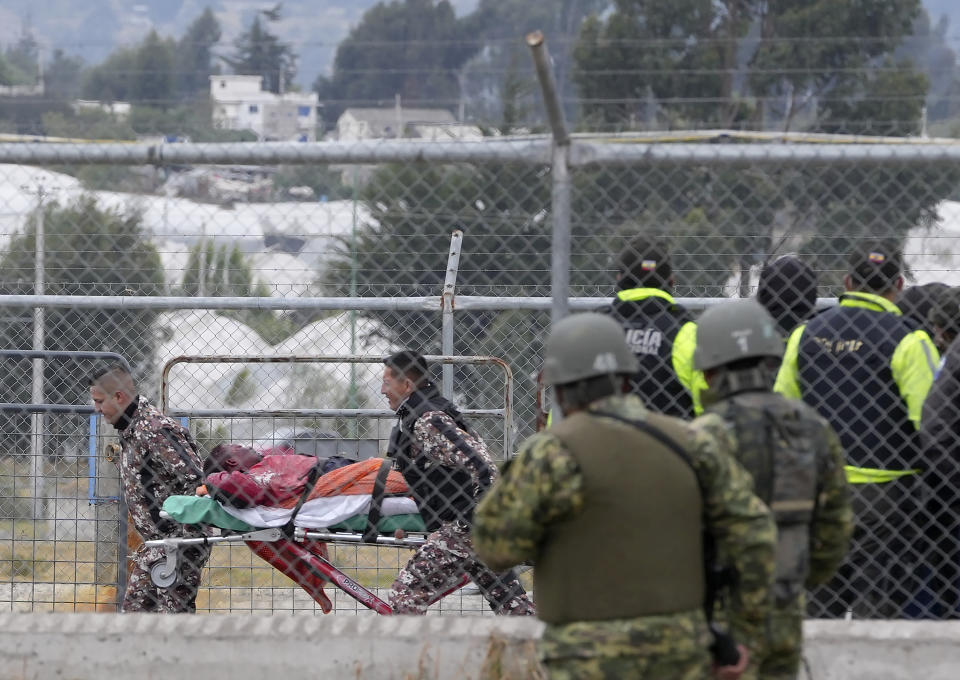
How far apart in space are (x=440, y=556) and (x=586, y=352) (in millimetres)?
2643

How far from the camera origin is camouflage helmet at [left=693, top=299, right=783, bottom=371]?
3387 millimetres

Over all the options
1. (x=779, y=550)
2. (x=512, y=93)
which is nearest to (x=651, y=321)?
(x=779, y=550)

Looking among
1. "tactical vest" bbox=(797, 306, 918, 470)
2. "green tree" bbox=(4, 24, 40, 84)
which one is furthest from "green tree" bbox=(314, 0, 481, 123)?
"tactical vest" bbox=(797, 306, 918, 470)

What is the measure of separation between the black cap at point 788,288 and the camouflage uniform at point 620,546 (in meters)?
1.70

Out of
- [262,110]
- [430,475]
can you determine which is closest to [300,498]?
[430,475]

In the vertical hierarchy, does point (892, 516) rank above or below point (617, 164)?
below

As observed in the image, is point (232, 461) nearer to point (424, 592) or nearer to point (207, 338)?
point (424, 592)

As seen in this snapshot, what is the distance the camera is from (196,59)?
109188 millimetres

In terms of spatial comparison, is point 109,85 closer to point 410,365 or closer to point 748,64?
point 748,64

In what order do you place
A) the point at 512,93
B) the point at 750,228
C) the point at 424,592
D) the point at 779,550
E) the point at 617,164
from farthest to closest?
the point at 512,93 → the point at 424,592 → the point at 750,228 → the point at 617,164 → the point at 779,550

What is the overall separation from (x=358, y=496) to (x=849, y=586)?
218 centimetres

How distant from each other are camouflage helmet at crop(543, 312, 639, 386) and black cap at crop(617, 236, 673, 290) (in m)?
1.57

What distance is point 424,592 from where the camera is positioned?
5.59m

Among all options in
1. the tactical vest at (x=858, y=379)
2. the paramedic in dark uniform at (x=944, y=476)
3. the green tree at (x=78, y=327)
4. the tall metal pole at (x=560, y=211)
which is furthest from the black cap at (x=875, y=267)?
the green tree at (x=78, y=327)
